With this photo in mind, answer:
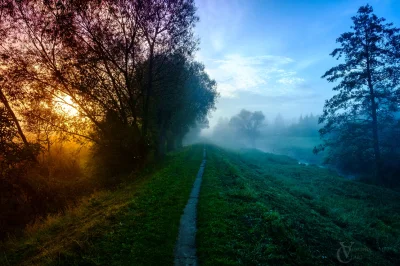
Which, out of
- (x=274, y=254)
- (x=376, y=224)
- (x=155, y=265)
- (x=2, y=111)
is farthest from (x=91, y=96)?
(x=376, y=224)

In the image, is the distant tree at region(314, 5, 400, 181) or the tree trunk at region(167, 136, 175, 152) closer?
the distant tree at region(314, 5, 400, 181)

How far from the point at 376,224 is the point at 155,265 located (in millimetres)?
15480

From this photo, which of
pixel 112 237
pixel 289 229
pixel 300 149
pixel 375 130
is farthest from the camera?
pixel 300 149

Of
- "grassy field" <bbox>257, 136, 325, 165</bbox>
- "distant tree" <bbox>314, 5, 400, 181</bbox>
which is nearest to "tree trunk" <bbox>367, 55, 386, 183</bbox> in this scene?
"distant tree" <bbox>314, 5, 400, 181</bbox>

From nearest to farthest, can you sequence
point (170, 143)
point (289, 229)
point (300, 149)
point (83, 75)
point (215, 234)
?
1. point (215, 234)
2. point (289, 229)
3. point (83, 75)
4. point (170, 143)
5. point (300, 149)

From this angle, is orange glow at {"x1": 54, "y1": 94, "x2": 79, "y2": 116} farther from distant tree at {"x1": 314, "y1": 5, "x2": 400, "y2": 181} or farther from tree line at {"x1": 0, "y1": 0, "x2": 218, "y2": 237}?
distant tree at {"x1": 314, "y1": 5, "x2": 400, "y2": 181}

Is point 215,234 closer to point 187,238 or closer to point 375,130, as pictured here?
point 187,238

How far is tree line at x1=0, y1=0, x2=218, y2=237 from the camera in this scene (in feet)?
63.8

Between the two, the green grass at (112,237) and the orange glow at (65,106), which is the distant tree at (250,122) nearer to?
the orange glow at (65,106)

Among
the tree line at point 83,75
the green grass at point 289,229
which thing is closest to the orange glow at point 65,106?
the tree line at point 83,75

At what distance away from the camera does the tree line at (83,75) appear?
19.5 metres

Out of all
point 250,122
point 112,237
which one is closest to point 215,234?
point 112,237

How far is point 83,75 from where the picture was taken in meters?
21.6

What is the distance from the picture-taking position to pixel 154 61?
25.3 meters
